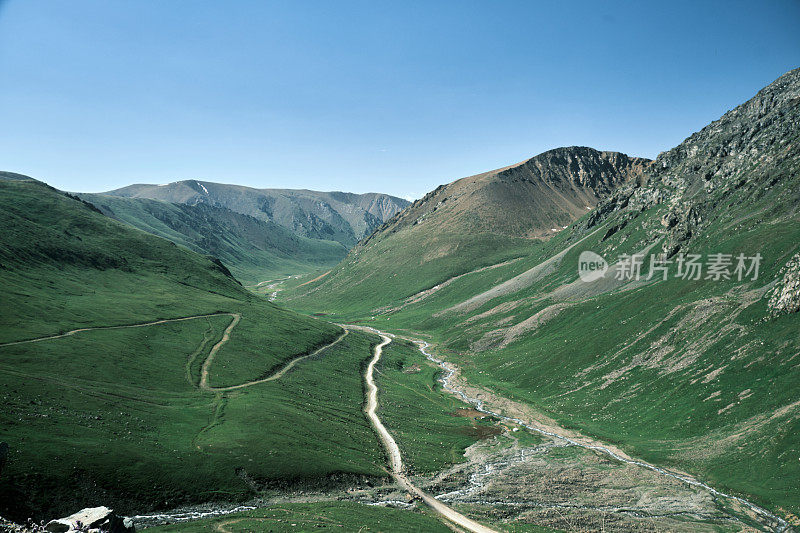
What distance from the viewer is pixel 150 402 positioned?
7938 centimetres

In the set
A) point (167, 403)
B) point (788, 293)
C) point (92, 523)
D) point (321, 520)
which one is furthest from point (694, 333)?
point (92, 523)

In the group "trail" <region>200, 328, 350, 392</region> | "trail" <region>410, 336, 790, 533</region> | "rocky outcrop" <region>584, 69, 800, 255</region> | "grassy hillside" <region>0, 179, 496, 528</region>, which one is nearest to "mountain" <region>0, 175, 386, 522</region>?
"grassy hillside" <region>0, 179, 496, 528</region>

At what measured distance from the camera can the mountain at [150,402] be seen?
5438 cm

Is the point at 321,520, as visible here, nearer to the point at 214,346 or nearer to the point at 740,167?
the point at 214,346

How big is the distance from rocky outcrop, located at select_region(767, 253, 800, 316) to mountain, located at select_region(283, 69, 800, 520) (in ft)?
0.89

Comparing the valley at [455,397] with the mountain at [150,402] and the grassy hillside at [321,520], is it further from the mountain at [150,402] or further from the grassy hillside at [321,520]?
the grassy hillside at [321,520]

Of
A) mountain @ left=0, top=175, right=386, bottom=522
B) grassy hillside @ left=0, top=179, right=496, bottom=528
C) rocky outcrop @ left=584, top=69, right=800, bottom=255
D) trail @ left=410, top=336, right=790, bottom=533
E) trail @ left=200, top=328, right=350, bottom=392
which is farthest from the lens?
rocky outcrop @ left=584, top=69, right=800, bottom=255

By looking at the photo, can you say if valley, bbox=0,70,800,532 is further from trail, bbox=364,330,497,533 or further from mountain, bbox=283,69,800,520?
mountain, bbox=283,69,800,520

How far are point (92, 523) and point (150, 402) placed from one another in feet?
167

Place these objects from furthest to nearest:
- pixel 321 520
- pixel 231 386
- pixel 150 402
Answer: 1. pixel 231 386
2. pixel 150 402
3. pixel 321 520

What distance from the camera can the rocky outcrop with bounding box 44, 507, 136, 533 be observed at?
31719mm

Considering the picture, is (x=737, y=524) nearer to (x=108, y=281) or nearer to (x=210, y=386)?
(x=210, y=386)

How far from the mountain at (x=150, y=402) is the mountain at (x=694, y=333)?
53.5m

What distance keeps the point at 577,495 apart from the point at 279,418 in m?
54.0
